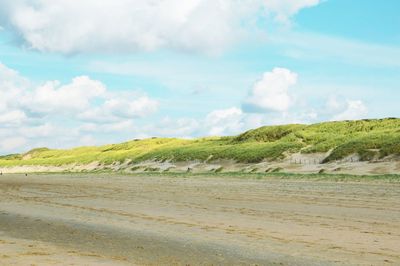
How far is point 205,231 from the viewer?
1491cm

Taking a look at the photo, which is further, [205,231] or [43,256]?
[205,231]

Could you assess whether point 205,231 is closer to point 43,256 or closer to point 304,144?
point 43,256

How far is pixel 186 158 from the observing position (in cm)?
7569

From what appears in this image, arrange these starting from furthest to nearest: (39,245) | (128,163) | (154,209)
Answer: (128,163), (154,209), (39,245)

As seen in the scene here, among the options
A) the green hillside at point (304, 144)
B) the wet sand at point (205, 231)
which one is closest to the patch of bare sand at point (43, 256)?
the wet sand at point (205, 231)

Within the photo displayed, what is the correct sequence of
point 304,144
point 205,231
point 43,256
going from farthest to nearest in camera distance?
point 304,144, point 205,231, point 43,256

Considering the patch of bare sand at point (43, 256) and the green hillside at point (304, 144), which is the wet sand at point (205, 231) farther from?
the green hillside at point (304, 144)

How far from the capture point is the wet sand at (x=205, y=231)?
36.3ft

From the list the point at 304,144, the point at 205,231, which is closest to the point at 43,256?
the point at 205,231

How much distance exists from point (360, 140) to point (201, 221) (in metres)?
42.2

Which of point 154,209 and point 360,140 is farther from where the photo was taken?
point 360,140

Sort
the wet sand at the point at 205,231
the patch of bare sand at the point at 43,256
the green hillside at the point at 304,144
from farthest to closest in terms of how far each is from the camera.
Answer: the green hillside at the point at 304,144 → the wet sand at the point at 205,231 → the patch of bare sand at the point at 43,256

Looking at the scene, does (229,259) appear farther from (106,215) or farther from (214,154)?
(214,154)

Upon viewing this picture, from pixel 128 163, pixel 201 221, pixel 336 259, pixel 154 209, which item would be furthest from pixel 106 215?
pixel 128 163
